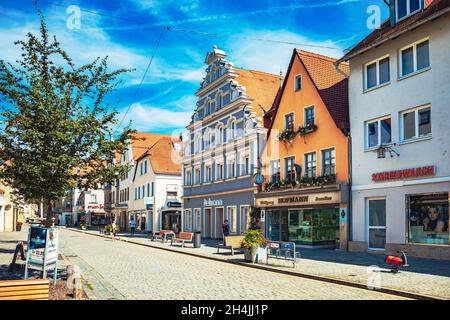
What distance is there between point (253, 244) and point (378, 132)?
315 inches

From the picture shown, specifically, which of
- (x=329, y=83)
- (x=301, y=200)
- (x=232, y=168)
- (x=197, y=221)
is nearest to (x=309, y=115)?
(x=329, y=83)

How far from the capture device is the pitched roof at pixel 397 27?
63.9 ft

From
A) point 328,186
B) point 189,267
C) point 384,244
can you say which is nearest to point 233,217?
point 328,186

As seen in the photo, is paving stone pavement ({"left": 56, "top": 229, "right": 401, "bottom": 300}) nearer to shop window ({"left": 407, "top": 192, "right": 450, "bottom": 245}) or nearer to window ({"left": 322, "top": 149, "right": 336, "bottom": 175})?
shop window ({"left": 407, "top": 192, "right": 450, "bottom": 245})

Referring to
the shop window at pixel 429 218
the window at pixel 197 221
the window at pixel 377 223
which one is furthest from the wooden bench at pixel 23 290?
the window at pixel 197 221

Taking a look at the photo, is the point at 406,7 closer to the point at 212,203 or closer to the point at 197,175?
the point at 212,203

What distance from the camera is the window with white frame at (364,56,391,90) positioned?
2260 centimetres

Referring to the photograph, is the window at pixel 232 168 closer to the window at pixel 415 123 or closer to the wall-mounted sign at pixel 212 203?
the wall-mounted sign at pixel 212 203

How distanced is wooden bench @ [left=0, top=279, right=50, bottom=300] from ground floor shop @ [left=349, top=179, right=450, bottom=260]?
15.2 m

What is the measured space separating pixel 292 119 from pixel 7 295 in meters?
22.8

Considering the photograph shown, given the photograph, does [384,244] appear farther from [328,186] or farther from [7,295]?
[7,295]

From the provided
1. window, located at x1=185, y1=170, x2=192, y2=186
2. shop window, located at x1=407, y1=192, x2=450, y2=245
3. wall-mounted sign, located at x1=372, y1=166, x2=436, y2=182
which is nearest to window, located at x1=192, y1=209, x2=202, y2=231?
window, located at x1=185, y1=170, x2=192, y2=186
